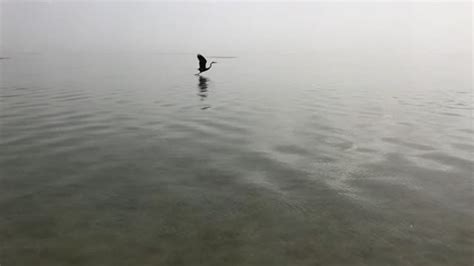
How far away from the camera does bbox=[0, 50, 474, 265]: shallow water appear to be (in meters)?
5.45

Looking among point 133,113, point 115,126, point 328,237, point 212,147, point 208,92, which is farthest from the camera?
point 208,92

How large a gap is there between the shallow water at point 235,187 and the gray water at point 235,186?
0.10ft

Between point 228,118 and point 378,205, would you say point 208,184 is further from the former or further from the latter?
point 228,118

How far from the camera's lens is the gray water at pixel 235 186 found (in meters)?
5.44

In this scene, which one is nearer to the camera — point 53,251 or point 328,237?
point 53,251

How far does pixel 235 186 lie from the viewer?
7.68 metres

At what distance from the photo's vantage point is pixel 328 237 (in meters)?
5.79

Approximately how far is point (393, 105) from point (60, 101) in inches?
583

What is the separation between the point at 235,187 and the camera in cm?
762

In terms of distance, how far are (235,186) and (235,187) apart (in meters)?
→ 0.05

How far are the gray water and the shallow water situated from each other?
0.03 meters

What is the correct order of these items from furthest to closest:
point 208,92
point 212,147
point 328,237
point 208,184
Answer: point 208,92
point 212,147
point 208,184
point 328,237

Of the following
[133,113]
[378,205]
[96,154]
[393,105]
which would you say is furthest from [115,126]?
[393,105]

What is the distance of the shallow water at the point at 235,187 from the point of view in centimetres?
545
